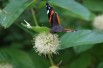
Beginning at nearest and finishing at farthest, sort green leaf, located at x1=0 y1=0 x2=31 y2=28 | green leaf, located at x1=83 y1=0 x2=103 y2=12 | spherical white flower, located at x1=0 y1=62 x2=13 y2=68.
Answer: green leaf, located at x1=0 y1=0 x2=31 y2=28, spherical white flower, located at x1=0 y1=62 x2=13 y2=68, green leaf, located at x1=83 y1=0 x2=103 y2=12

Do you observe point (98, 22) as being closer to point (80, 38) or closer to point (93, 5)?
point (93, 5)

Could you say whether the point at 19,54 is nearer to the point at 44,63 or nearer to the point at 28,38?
the point at 44,63

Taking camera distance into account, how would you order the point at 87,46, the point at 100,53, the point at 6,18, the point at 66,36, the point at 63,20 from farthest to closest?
1. the point at 63,20
2. the point at 100,53
3. the point at 87,46
4. the point at 66,36
5. the point at 6,18

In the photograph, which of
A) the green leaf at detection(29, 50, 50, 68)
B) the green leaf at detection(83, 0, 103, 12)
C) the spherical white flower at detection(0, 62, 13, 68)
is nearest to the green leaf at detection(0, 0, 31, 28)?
the spherical white flower at detection(0, 62, 13, 68)

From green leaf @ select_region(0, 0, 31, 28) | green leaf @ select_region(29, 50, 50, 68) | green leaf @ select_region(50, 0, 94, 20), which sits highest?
green leaf @ select_region(0, 0, 31, 28)

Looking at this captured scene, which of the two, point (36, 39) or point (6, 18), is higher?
point (6, 18)

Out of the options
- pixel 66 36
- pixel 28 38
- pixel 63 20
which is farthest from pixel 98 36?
pixel 28 38

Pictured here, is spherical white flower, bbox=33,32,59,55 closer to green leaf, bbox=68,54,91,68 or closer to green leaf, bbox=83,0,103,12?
green leaf, bbox=68,54,91,68
